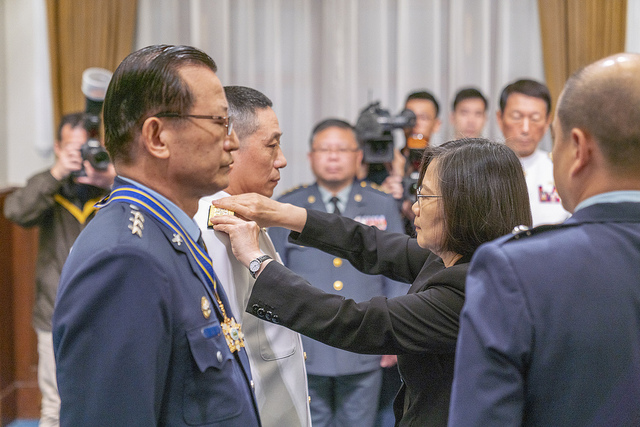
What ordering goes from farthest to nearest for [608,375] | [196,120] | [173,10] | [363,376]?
[173,10]
[363,376]
[196,120]
[608,375]

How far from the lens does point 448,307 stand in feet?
3.89

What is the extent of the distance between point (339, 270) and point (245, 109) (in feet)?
3.52

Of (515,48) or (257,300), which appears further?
(515,48)

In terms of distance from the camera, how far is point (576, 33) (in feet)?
11.4

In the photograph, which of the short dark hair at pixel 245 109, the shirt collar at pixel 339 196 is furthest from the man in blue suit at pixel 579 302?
the shirt collar at pixel 339 196

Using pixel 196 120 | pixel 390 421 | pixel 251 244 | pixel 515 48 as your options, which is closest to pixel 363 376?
pixel 390 421

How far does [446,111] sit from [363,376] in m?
1.92

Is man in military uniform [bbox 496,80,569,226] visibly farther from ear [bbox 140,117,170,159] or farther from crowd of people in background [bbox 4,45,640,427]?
ear [bbox 140,117,170,159]

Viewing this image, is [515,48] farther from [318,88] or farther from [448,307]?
[448,307]

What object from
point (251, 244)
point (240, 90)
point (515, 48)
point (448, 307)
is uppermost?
point (515, 48)

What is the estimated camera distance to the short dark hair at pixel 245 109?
1523 mm

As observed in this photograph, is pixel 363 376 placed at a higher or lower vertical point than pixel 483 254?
lower

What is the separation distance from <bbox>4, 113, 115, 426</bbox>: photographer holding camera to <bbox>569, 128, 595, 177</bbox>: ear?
80.9 inches

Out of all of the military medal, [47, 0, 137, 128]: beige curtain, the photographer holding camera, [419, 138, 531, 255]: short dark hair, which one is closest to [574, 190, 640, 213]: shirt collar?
[419, 138, 531, 255]: short dark hair
